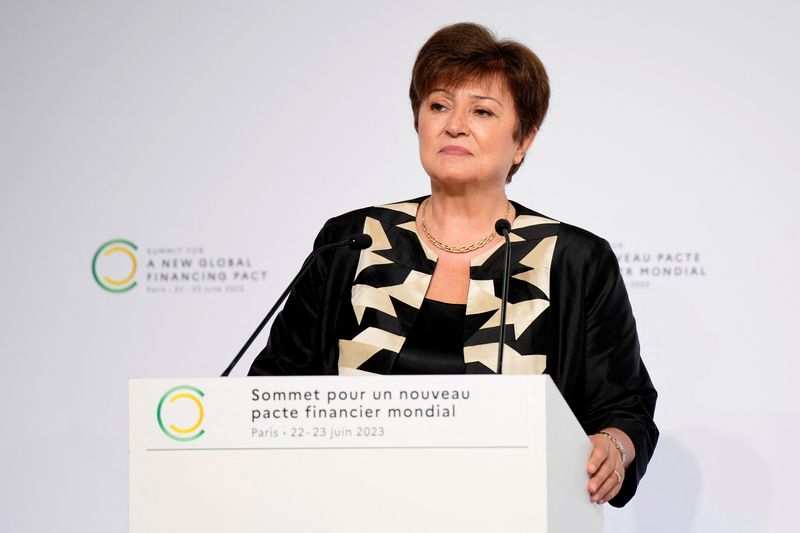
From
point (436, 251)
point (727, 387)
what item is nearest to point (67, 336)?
point (436, 251)

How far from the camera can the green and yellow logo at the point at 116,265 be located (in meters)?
3.44

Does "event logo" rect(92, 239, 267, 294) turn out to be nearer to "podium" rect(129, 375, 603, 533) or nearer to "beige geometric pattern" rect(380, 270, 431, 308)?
"beige geometric pattern" rect(380, 270, 431, 308)

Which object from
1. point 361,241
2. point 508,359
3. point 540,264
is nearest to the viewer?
point 361,241

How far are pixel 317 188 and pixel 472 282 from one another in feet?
3.65

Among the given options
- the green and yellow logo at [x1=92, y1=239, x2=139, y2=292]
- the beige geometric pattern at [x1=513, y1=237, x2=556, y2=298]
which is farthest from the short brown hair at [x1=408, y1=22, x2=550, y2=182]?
the green and yellow logo at [x1=92, y1=239, x2=139, y2=292]

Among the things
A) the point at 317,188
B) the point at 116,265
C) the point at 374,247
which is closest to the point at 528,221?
the point at 374,247

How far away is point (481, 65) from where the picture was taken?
94.6 inches

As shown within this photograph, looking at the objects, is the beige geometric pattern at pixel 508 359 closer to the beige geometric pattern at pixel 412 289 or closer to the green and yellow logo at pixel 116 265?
the beige geometric pattern at pixel 412 289

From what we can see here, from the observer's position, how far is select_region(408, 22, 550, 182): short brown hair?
7.88ft

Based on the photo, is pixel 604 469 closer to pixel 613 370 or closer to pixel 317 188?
pixel 613 370

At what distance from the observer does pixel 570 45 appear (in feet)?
10.8

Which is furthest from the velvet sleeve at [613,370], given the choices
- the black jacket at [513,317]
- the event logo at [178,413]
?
the event logo at [178,413]

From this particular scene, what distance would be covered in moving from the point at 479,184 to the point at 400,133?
978mm

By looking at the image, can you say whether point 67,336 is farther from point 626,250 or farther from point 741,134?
point 741,134
